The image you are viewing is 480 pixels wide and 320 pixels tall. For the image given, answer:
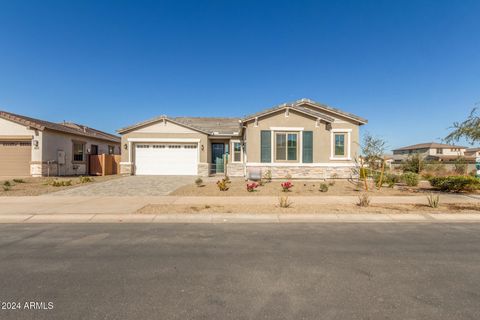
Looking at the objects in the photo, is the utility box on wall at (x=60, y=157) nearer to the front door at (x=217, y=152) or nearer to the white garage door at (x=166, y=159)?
the white garage door at (x=166, y=159)

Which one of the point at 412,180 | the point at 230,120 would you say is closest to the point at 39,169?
the point at 230,120

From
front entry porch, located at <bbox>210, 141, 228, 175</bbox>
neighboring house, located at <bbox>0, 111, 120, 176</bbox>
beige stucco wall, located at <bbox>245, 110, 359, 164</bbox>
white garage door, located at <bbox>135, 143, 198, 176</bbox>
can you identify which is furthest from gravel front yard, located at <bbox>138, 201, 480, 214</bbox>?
neighboring house, located at <bbox>0, 111, 120, 176</bbox>

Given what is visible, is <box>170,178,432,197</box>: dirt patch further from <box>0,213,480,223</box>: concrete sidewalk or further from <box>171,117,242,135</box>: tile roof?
<box>171,117,242,135</box>: tile roof

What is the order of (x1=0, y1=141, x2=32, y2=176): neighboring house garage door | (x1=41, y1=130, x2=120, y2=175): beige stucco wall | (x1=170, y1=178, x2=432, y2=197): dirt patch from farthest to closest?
(x1=41, y1=130, x2=120, y2=175): beige stucco wall < (x1=0, y1=141, x2=32, y2=176): neighboring house garage door < (x1=170, y1=178, x2=432, y2=197): dirt patch

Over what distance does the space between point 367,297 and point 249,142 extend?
13.7 m

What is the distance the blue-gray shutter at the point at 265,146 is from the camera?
16.4 metres

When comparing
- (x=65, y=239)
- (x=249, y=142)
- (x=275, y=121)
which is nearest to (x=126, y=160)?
(x=249, y=142)

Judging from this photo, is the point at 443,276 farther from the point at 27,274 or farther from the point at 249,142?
the point at 249,142

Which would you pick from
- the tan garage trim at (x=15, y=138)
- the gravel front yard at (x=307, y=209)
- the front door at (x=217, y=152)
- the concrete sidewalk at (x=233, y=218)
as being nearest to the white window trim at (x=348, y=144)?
the gravel front yard at (x=307, y=209)

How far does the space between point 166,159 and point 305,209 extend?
47.8 ft

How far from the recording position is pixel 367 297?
3.11m

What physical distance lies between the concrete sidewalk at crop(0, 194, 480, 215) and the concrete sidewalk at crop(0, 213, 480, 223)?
1.39 feet

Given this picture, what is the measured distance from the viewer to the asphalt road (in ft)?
9.36

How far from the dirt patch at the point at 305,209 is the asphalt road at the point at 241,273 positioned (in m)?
1.69
